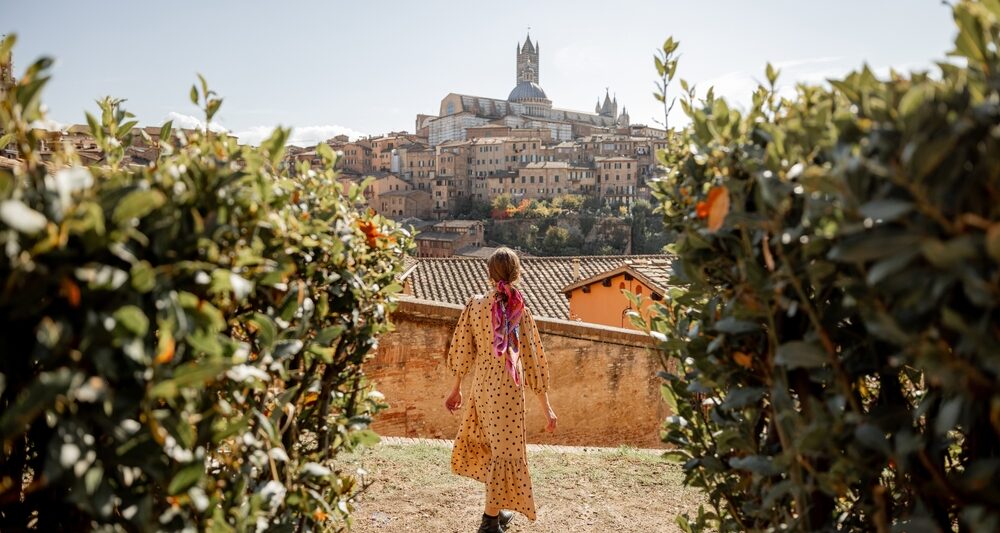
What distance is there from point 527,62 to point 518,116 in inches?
909

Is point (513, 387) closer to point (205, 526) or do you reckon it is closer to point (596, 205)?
point (205, 526)

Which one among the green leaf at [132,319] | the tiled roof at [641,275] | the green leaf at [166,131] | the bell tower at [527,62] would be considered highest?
the bell tower at [527,62]

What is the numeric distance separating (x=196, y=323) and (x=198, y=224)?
189mm

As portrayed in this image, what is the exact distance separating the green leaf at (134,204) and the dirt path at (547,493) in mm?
2823

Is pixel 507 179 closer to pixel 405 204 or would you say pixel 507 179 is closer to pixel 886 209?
pixel 405 204

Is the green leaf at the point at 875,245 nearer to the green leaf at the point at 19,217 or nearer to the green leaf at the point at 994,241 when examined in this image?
the green leaf at the point at 994,241

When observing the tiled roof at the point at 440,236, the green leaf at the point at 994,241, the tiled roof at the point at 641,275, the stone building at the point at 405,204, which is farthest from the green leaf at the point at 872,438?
the stone building at the point at 405,204

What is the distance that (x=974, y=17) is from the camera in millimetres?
1233

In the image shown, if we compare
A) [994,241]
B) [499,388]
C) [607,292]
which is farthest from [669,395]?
[607,292]

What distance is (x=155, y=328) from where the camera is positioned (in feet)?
4.85

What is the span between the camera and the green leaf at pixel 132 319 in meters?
1.21

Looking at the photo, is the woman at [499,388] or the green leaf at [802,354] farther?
the woman at [499,388]

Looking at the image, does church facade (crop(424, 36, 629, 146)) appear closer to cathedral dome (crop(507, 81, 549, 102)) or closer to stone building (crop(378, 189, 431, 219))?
cathedral dome (crop(507, 81, 549, 102))

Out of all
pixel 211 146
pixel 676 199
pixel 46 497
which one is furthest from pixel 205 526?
pixel 676 199
